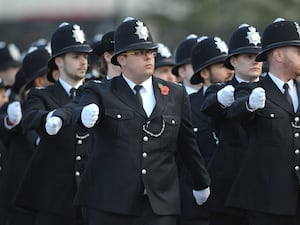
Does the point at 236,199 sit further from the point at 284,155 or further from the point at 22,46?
the point at 22,46

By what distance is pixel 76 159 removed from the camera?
480 inches

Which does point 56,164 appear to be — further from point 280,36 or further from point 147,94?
point 280,36

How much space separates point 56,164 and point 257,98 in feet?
8.50

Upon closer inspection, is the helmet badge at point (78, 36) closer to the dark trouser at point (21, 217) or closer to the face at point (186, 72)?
the dark trouser at point (21, 217)

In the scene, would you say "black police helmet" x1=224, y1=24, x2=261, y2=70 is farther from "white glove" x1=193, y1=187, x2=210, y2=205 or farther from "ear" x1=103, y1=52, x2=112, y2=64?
"white glove" x1=193, y1=187, x2=210, y2=205

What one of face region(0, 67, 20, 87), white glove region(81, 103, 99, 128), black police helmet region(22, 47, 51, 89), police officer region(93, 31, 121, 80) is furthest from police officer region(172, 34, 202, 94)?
white glove region(81, 103, 99, 128)

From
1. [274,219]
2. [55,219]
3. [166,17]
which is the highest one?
[274,219]

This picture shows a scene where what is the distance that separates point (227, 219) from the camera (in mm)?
12227

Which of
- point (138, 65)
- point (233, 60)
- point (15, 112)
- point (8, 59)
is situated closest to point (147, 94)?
point (138, 65)

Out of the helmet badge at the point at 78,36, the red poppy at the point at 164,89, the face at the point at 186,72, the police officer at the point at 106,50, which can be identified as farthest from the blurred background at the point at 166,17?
the red poppy at the point at 164,89

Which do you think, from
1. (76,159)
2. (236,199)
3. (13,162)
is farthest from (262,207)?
(13,162)

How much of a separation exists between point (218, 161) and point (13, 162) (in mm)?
2592

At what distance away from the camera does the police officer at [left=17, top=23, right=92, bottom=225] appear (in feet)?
40.0

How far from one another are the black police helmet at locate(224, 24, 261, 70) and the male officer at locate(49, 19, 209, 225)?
1.33 meters
